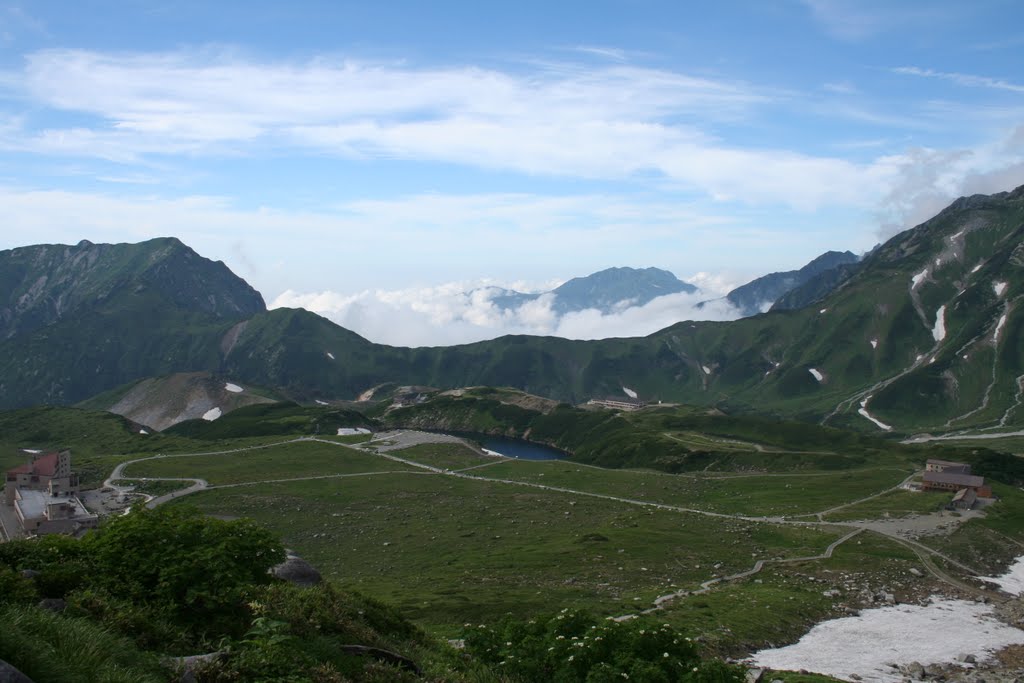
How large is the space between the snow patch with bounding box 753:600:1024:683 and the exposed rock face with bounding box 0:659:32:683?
→ 4654 centimetres

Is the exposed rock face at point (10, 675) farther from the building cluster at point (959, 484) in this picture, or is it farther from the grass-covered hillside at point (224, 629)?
the building cluster at point (959, 484)

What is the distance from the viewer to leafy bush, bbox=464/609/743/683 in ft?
88.4

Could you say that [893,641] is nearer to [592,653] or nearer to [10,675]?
[592,653]

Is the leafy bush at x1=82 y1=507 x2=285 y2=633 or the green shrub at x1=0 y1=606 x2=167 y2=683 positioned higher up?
the green shrub at x1=0 y1=606 x2=167 y2=683

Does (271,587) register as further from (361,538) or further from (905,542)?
(905,542)

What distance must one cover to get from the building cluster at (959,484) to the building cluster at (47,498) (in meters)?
121

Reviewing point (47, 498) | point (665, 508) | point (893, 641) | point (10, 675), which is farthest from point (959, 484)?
point (47, 498)

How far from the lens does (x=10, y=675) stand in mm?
10758

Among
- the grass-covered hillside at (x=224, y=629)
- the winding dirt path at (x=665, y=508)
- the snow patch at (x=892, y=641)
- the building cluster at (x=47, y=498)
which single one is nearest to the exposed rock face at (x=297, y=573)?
the grass-covered hillside at (x=224, y=629)

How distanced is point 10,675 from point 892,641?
62.0 meters

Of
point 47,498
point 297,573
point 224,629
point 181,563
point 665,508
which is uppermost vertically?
point 181,563

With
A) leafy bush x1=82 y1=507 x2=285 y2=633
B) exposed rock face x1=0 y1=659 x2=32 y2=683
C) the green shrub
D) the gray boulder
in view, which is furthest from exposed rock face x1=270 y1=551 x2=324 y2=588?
exposed rock face x1=0 y1=659 x2=32 y2=683

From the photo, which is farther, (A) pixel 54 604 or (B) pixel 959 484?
(B) pixel 959 484

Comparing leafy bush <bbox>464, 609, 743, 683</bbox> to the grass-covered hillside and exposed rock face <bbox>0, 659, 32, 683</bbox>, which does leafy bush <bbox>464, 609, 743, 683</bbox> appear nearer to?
the grass-covered hillside
